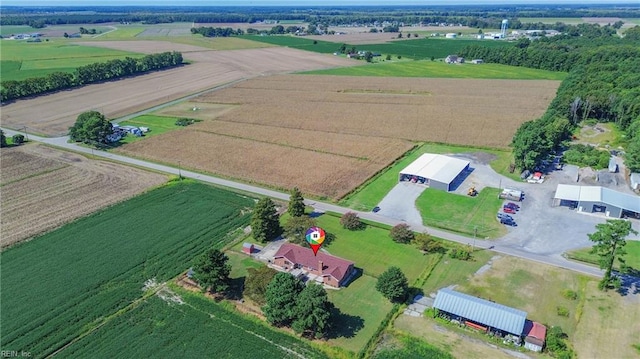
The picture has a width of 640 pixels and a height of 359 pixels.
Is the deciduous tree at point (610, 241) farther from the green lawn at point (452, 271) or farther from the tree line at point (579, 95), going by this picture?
the tree line at point (579, 95)

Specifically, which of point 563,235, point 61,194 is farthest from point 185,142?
point 563,235

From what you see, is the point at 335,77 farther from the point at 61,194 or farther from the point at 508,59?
the point at 61,194

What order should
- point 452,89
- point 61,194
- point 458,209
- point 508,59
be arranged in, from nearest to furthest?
point 458,209 < point 61,194 < point 452,89 < point 508,59

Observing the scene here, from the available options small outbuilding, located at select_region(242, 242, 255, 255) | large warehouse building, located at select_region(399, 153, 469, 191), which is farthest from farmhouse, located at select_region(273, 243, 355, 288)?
large warehouse building, located at select_region(399, 153, 469, 191)

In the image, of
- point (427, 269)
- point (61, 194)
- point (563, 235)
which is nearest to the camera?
point (427, 269)

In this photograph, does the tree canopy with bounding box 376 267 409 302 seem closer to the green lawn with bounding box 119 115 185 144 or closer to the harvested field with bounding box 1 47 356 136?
the green lawn with bounding box 119 115 185 144
